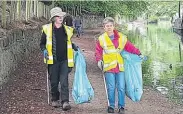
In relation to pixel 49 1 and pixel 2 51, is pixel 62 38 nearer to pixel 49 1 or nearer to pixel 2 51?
pixel 2 51

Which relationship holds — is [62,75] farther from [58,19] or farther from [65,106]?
[58,19]

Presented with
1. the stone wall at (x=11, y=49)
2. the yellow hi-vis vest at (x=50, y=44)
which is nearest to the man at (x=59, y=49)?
the yellow hi-vis vest at (x=50, y=44)

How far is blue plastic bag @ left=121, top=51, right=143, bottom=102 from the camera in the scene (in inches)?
330

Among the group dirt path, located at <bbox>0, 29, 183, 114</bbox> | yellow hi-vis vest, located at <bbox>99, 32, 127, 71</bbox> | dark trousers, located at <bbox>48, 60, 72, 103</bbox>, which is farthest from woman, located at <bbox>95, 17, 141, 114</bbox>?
dark trousers, located at <bbox>48, 60, 72, 103</bbox>

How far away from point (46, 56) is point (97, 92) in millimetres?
3105

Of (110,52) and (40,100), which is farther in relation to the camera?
(40,100)

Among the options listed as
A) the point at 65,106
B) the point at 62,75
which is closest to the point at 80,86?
the point at 62,75

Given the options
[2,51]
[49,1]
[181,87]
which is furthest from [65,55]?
[49,1]

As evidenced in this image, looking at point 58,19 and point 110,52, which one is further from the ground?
point 58,19

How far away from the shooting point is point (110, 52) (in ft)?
26.9

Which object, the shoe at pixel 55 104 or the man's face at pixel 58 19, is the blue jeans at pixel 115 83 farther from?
the man's face at pixel 58 19

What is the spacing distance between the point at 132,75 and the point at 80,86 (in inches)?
39.7

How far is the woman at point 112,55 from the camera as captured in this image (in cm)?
816

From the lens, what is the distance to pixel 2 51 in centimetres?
966
